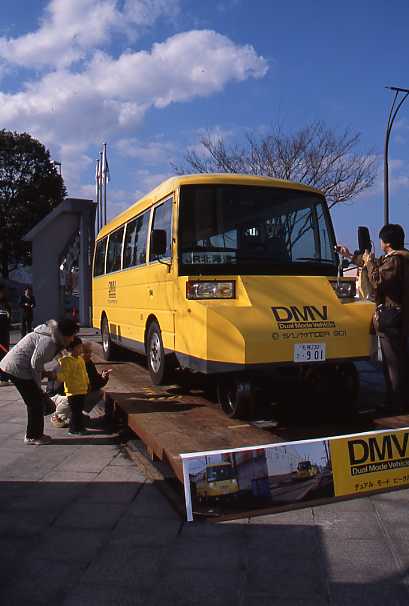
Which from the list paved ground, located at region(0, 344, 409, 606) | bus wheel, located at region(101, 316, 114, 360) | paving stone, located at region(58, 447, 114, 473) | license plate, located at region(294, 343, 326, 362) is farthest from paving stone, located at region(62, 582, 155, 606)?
bus wheel, located at region(101, 316, 114, 360)

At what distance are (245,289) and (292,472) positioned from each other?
7.04 ft

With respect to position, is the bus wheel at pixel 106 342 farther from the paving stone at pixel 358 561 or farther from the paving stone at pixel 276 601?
the paving stone at pixel 276 601

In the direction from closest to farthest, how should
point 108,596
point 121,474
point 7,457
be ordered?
point 108,596, point 121,474, point 7,457

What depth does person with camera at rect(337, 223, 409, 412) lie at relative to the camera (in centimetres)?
570

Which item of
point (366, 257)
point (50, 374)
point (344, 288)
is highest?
point (366, 257)

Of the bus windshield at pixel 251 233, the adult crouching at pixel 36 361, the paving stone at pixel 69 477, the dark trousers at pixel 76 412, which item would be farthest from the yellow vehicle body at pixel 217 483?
the dark trousers at pixel 76 412

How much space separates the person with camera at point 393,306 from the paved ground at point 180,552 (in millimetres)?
1829

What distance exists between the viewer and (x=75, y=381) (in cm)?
613

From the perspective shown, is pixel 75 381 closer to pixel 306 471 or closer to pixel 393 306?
pixel 306 471

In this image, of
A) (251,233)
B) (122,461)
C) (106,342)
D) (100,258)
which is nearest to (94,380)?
(122,461)

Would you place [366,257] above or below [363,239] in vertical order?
below

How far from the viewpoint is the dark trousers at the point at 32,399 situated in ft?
19.1

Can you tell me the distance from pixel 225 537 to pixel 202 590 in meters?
0.62

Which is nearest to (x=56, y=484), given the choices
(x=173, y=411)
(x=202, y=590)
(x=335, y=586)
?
(x=173, y=411)
